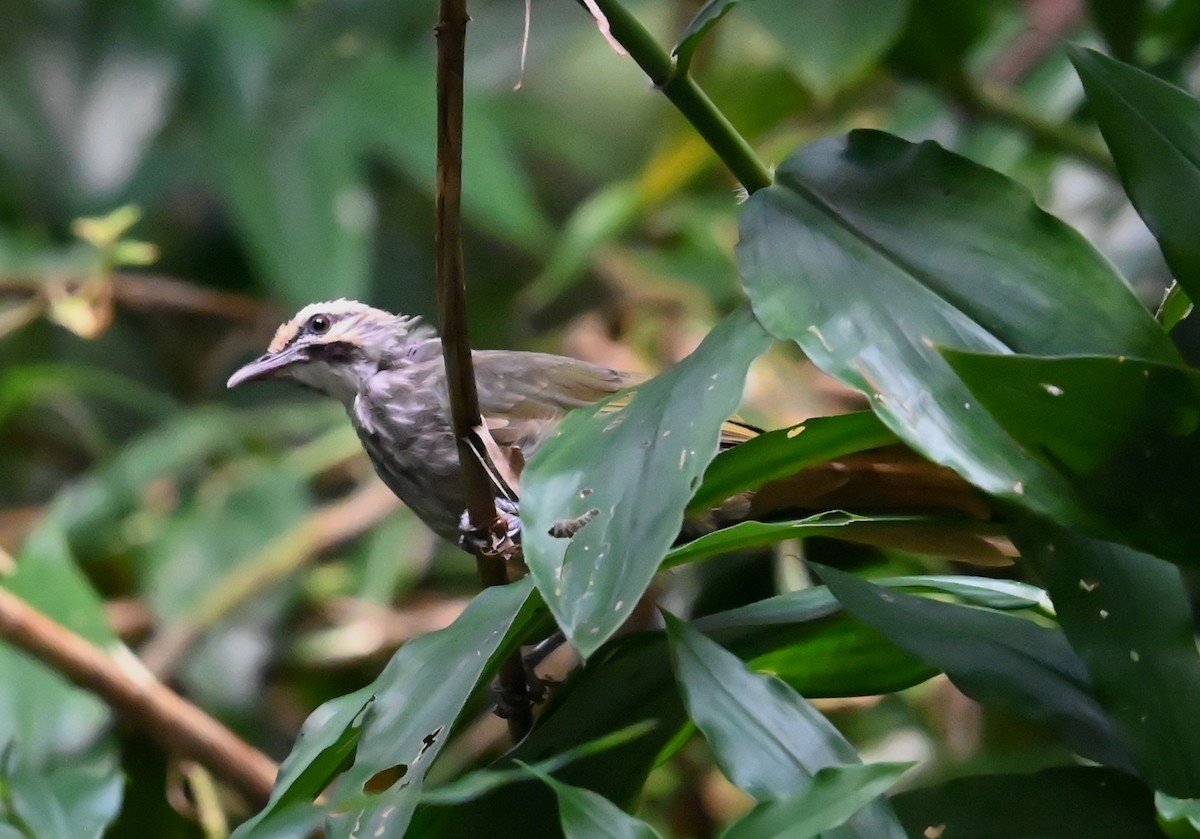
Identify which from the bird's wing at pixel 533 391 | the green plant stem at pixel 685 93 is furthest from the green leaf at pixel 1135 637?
the bird's wing at pixel 533 391

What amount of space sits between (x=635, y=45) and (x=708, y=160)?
214 centimetres

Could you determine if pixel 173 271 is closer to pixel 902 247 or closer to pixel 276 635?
pixel 276 635

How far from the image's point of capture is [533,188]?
5023mm

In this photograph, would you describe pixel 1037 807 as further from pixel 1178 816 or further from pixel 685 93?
pixel 685 93

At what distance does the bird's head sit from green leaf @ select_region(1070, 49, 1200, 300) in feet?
3.87

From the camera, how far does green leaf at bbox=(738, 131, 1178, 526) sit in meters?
0.87

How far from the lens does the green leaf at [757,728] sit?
839 millimetres

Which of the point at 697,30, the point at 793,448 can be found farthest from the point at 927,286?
the point at 697,30

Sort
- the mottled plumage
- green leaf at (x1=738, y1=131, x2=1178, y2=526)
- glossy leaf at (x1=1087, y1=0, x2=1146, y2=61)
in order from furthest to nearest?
glossy leaf at (x1=1087, y1=0, x2=1146, y2=61) < the mottled plumage < green leaf at (x1=738, y1=131, x2=1178, y2=526)

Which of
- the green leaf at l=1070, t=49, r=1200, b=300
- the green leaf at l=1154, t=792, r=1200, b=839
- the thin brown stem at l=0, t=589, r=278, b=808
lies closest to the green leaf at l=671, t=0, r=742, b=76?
the green leaf at l=1070, t=49, r=1200, b=300

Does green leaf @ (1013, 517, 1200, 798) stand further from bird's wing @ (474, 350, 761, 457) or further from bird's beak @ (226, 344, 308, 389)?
bird's beak @ (226, 344, 308, 389)

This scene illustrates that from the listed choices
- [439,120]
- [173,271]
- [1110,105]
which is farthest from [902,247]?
[173,271]

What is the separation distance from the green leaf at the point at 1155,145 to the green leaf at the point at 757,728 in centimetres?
43

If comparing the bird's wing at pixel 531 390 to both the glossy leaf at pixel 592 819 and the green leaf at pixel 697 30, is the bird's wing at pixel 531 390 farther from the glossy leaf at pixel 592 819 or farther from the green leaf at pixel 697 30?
the glossy leaf at pixel 592 819
